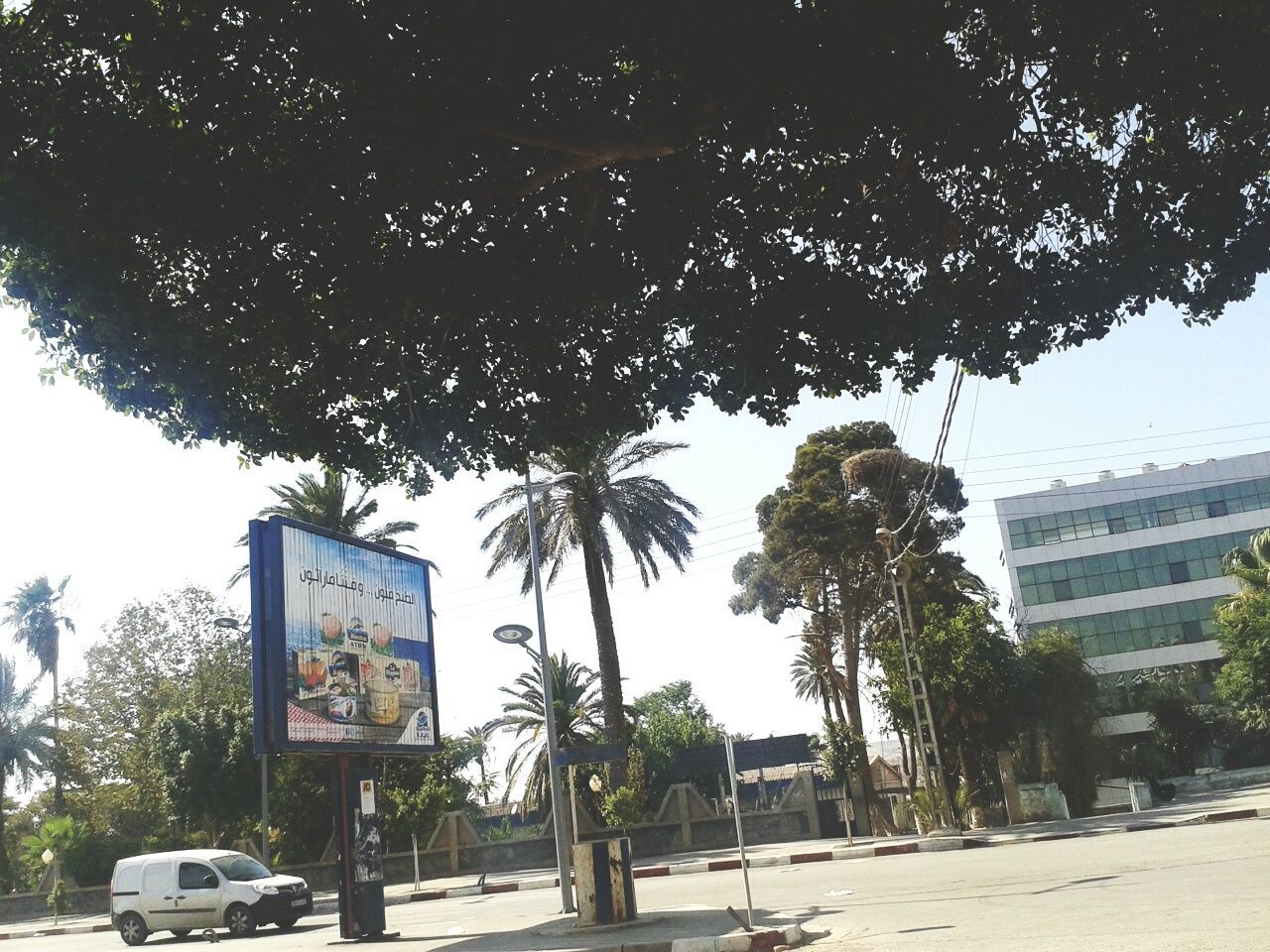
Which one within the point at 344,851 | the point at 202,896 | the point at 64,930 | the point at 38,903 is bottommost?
the point at 64,930

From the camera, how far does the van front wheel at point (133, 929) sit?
22.2 meters

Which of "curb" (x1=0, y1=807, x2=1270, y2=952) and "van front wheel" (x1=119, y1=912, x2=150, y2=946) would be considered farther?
"curb" (x1=0, y1=807, x2=1270, y2=952)

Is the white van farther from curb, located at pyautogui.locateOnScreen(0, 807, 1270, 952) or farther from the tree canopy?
the tree canopy

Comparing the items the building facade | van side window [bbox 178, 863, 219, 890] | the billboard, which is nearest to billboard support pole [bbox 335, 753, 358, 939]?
the billboard

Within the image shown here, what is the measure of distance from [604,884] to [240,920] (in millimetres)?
10578

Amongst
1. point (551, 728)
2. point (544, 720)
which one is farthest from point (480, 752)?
point (551, 728)

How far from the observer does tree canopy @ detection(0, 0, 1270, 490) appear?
8188 millimetres

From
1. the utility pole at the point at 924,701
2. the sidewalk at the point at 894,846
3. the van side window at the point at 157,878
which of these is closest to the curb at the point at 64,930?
the sidewalk at the point at 894,846

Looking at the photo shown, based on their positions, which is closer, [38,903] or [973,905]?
[973,905]

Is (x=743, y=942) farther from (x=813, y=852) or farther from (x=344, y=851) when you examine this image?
(x=813, y=852)

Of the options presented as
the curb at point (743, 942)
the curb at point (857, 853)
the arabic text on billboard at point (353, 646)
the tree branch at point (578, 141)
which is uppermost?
the tree branch at point (578, 141)

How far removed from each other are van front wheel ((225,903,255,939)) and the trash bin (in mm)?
9865

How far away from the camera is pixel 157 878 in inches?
876

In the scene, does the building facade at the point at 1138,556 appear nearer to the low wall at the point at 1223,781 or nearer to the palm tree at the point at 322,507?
the low wall at the point at 1223,781
